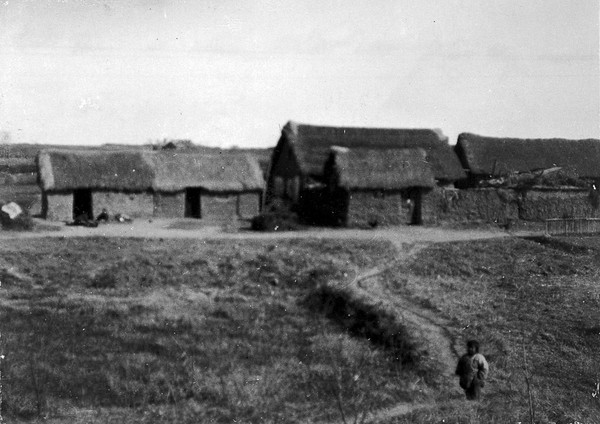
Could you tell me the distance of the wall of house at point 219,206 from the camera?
28.8m

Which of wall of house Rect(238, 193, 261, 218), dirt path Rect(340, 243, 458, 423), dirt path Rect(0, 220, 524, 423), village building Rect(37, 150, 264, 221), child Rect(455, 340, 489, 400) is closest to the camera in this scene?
child Rect(455, 340, 489, 400)

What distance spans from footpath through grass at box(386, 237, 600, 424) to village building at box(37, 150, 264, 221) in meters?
9.88

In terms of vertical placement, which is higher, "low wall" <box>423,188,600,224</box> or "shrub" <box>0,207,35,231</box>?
"low wall" <box>423,188,600,224</box>

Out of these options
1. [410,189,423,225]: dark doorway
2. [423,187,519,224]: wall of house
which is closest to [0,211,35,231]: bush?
[410,189,423,225]: dark doorway

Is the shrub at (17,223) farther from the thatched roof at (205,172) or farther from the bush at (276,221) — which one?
the bush at (276,221)

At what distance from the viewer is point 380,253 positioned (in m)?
22.4

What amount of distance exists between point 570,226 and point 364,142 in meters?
11.3

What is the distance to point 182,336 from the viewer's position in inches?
575

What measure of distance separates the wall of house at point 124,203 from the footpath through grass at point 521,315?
1178cm

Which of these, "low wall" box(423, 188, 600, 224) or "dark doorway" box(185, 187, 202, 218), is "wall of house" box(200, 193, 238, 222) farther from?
"low wall" box(423, 188, 600, 224)

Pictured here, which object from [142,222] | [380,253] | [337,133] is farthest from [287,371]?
[337,133]

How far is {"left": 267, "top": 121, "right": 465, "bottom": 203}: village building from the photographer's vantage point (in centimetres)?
3203

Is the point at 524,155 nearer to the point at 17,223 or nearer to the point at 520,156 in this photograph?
the point at 520,156

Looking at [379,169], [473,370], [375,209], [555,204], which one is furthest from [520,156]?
[473,370]
